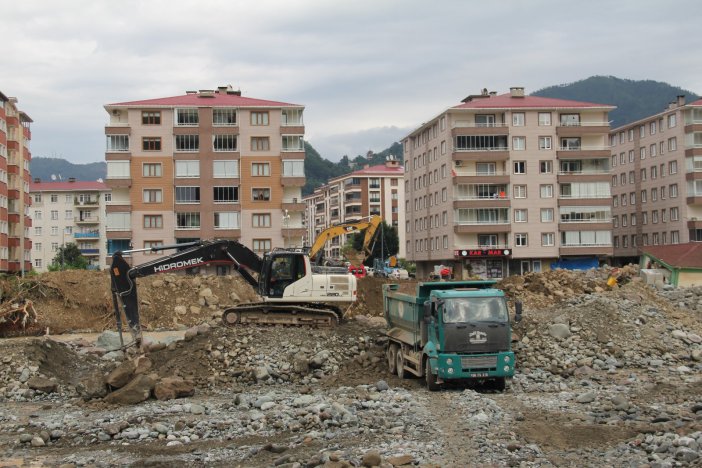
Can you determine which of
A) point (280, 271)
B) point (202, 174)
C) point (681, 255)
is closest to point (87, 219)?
point (202, 174)

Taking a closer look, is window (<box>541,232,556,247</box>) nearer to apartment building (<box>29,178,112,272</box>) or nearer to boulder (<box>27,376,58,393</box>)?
boulder (<box>27,376,58,393</box>)

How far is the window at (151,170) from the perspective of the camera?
7300cm

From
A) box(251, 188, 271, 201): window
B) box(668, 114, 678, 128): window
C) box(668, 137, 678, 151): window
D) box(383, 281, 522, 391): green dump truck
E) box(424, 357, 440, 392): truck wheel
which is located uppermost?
box(668, 114, 678, 128): window

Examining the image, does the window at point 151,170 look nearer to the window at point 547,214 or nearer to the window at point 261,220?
the window at point 261,220

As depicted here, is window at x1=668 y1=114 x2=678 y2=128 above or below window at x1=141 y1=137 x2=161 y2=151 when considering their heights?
above

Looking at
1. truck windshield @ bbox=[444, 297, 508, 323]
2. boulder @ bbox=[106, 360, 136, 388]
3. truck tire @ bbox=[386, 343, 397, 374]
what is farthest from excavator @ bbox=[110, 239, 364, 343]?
truck windshield @ bbox=[444, 297, 508, 323]

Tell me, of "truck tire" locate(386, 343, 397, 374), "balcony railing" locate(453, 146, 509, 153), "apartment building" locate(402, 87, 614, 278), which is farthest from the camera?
"balcony railing" locate(453, 146, 509, 153)

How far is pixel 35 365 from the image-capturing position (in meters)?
26.6

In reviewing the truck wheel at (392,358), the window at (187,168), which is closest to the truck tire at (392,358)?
the truck wheel at (392,358)

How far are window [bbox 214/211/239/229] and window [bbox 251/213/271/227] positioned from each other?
1.49m

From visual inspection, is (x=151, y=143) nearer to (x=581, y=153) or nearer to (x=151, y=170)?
(x=151, y=170)

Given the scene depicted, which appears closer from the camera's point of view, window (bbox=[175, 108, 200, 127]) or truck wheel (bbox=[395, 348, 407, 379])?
truck wheel (bbox=[395, 348, 407, 379])

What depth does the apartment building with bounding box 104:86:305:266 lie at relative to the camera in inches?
2859

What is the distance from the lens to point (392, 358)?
25.4 meters
